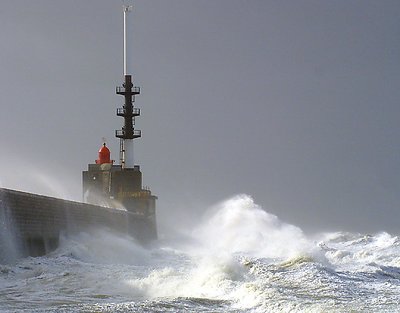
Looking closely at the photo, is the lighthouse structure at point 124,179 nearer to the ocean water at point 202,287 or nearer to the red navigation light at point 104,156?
the red navigation light at point 104,156

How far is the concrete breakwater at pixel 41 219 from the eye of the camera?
17703mm

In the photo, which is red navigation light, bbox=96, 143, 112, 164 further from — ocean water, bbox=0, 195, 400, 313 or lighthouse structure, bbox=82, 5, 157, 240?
ocean water, bbox=0, 195, 400, 313

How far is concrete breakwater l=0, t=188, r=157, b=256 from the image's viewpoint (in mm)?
17703

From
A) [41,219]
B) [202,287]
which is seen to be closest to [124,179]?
[41,219]

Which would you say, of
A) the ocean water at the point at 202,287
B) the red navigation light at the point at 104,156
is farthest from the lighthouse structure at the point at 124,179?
the ocean water at the point at 202,287

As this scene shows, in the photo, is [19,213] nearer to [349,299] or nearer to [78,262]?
[78,262]

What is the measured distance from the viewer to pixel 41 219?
20250 mm

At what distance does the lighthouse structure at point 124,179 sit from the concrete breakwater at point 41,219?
7658mm

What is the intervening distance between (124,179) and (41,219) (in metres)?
16.3

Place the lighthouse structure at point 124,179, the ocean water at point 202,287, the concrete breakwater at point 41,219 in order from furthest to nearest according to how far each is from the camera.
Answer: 1. the lighthouse structure at point 124,179
2. the concrete breakwater at point 41,219
3. the ocean water at point 202,287

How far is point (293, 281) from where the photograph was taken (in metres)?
13.8

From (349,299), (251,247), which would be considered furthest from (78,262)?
(251,247)

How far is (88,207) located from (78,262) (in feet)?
23.4

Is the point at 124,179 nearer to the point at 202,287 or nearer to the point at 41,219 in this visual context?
the point at 41,219
